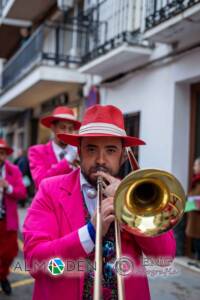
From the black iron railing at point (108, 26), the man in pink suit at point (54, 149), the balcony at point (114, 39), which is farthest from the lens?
the black iron railing at point (108, 26)

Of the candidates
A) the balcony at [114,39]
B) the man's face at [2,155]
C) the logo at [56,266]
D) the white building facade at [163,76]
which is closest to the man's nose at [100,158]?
the logo at [56,266]

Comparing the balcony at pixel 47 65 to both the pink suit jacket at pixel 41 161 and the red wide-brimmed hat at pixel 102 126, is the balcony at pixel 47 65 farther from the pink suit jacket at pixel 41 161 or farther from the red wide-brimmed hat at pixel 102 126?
the red wide-brimmed hat at pixel 102 126

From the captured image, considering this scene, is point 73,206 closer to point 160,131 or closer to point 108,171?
point 108,171

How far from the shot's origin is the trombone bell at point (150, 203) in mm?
2186

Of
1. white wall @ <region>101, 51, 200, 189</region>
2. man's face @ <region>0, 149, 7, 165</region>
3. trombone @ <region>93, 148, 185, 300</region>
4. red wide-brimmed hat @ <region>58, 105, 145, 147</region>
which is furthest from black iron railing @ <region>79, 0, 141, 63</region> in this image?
trombone @ <region>93, 148, 185, 300</region>

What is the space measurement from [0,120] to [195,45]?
19.5 meters

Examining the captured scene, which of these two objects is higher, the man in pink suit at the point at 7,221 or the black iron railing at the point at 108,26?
the black iron railing at the point at 108,26

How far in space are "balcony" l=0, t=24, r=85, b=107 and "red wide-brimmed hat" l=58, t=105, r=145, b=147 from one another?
9.32m

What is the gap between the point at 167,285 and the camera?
243 inches

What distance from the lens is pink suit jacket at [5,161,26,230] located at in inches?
228

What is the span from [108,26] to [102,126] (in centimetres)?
825

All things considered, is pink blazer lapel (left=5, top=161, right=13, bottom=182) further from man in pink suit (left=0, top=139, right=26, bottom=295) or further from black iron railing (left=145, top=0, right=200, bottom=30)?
black iron railing (left=145, top=0, right=200, bottom=30)

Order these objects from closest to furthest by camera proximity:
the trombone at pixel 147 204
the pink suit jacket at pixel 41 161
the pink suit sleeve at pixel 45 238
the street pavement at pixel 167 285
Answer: the trombone at pixel 147 204
the pink suit sleeve at pixel 45 238
the pink suit jacket at pixel 41 161
the street pavement at pixel 167 285

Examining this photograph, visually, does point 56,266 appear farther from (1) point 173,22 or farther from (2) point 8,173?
(1) point 173,22
